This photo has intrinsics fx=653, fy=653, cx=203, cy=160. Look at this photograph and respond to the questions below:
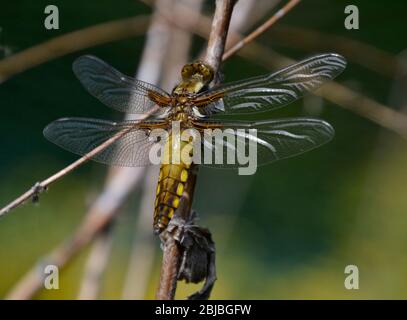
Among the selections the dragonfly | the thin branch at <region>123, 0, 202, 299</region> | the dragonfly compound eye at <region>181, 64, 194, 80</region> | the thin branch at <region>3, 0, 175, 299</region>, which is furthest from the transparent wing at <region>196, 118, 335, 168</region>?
the thin branch at <region>123, 0, 202, 299</region>

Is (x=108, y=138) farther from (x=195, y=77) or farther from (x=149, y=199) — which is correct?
(x=149, y=199)

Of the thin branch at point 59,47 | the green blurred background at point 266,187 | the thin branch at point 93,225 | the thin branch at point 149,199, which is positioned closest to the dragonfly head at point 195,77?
the thin branch at point 93,225

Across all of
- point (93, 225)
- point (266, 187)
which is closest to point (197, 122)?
point (93, 225)

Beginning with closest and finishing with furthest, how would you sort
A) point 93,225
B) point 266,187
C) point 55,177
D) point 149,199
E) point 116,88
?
point 55,177, point 116,88, point 93,225, point 149,199, point 266,187

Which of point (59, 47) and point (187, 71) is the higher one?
point (59, 47)

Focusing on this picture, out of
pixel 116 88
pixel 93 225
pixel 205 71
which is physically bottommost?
pixel 93 225

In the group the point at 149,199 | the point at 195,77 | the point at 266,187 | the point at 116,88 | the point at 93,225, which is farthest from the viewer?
the point at 266,187
